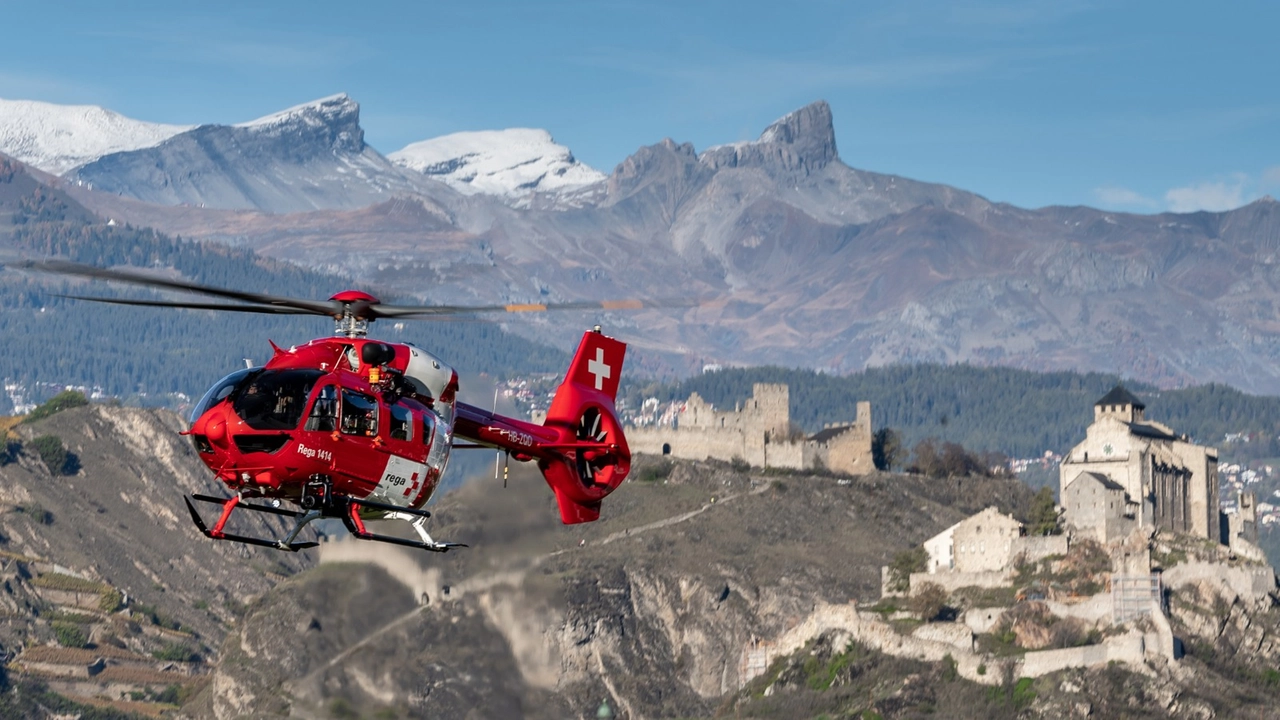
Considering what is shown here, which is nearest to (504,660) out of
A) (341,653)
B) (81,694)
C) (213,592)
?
(341,653)

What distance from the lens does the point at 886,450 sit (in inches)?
6924

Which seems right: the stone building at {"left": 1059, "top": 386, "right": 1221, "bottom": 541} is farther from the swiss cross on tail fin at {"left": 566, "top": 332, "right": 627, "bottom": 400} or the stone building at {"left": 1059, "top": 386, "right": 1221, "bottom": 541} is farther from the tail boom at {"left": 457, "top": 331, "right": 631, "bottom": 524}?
the tail boom at {"left": 457, "top": 331, "right": 631, "bottom": 524}

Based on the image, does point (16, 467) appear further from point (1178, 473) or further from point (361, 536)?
point (361, 536)

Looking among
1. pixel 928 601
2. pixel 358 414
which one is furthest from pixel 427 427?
pixel 928 601

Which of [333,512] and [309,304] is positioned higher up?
[309,304]

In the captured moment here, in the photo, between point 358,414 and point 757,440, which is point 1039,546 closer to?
point 757,440

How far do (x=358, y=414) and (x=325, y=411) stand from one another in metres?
0.73

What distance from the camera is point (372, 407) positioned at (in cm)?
3906

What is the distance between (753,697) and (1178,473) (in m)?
33.4

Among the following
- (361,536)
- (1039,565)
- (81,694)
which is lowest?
(81,694)

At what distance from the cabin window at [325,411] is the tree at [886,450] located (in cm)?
13669

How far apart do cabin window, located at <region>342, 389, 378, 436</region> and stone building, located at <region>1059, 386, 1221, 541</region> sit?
98305mm

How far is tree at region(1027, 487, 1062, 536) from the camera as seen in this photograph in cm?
13338

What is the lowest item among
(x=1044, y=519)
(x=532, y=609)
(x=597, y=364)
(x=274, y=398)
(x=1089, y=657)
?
(x=1089, y=657)
